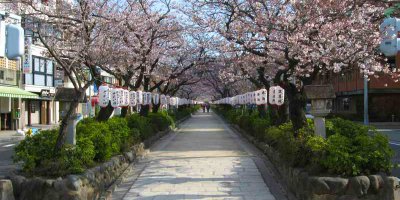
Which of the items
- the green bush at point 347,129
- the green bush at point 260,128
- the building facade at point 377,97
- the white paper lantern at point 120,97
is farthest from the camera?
the building facade at point 377,97

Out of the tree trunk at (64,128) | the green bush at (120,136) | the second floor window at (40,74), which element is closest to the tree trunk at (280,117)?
the green bush at (120,136)

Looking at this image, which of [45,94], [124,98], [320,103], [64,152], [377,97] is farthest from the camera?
[377,97]

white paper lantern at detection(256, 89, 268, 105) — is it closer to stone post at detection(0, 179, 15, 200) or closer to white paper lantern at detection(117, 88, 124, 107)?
white paper lantern at detection(117, 88, 124, 107)

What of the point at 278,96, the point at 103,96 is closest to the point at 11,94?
the point at 103,96

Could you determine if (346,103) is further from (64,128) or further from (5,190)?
(5,190)

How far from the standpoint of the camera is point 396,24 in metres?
6.75

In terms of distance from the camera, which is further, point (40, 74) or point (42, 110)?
point (42, 110)

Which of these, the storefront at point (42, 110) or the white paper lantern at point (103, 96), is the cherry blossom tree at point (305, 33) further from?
the storefront at point (42, 110)

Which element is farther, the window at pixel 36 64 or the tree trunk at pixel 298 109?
the window at pixel 36 64

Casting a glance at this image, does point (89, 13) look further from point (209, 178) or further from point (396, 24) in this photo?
point (396, 24)

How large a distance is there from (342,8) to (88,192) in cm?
730

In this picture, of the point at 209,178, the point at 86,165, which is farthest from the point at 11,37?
the point at 209,178

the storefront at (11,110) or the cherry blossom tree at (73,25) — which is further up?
the cherry blossom tree at (73,25)

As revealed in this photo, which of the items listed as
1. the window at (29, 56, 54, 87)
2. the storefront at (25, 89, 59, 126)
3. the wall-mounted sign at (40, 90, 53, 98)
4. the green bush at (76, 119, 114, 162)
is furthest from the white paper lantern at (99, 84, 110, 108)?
the wall-mounted sign at (40, 90, 53, 98)
